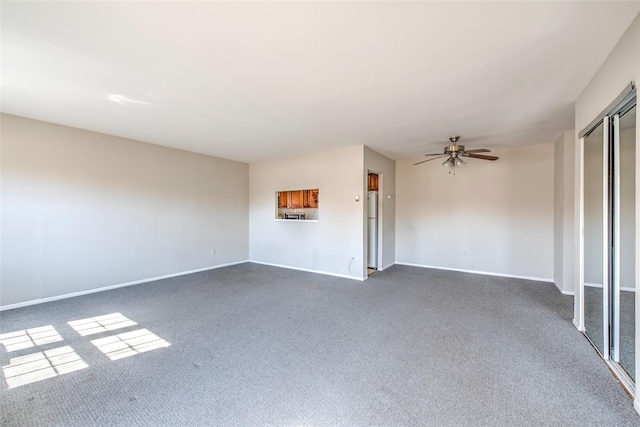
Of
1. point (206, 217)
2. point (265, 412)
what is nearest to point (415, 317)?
point (265, 412)

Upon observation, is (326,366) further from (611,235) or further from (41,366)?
(611,235)

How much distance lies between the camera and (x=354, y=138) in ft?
14.6

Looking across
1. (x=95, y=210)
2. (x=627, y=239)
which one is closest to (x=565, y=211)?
(x=627, y=239)

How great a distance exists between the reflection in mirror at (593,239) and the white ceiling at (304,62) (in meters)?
0.70

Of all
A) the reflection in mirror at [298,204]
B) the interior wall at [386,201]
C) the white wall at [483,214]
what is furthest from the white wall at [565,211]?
the reflection in mirror at [298,204]

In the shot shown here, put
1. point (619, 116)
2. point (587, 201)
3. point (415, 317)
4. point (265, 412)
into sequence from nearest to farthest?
1. point (265, 412)
2. point (619, 116)
3. point (587, 201)
4. point (415, 317)

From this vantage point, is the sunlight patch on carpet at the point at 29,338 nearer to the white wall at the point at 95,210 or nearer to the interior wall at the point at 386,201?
the white wall at the point at 95,210

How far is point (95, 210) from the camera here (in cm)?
417

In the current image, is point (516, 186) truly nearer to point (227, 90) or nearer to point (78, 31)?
point (227, 90)

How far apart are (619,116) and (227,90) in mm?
3540

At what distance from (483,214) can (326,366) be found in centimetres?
490

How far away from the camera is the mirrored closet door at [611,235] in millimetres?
1961

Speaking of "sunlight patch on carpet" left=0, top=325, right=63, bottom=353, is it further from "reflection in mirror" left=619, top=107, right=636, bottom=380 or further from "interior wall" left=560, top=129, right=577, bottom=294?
"interior wall" left=560, top=129, right=577, bottom=294

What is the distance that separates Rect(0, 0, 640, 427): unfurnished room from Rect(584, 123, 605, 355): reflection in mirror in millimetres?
29
